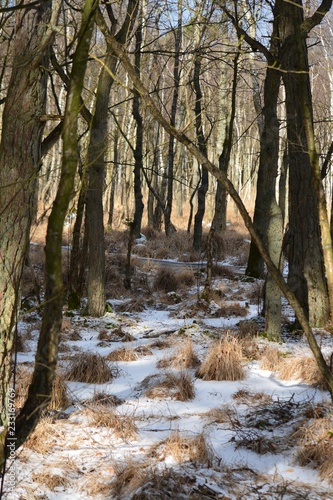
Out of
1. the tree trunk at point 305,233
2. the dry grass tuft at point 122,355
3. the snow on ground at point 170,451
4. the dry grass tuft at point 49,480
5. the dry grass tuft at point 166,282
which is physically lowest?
the dry grass tuft at point 49,480

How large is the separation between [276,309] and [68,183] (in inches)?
187

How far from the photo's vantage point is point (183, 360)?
5215 mm

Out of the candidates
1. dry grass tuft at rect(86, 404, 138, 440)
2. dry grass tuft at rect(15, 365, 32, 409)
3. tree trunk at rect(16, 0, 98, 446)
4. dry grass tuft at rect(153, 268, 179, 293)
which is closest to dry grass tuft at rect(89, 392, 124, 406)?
dry grass tuft at rect(86, 404, 138, 440)

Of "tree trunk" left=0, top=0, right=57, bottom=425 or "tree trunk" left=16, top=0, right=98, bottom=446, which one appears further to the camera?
"tree trunk" left=0, top=0, right=57, bottom=425

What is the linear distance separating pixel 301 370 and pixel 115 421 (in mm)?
1850

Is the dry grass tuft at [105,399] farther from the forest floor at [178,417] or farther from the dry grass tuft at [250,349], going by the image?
the dry grass tuft at [250,349]

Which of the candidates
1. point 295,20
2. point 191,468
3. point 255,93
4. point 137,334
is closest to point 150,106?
point 295,20

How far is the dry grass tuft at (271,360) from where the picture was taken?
509 cm

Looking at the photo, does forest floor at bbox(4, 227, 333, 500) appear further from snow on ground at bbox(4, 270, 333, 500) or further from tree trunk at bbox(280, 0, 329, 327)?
Answer: tree trunk at bbox(280, 0, 329, 327)

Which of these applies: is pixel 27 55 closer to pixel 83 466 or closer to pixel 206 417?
pixel 83 466

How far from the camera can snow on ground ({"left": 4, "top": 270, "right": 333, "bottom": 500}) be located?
2.98 metres

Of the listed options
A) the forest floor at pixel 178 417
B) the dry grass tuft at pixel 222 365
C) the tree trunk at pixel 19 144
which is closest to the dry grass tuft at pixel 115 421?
the forest floor at pixel 178 417

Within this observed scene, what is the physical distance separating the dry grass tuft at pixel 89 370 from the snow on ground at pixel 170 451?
90 mm

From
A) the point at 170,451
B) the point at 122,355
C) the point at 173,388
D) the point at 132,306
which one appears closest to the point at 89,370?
the point at 122,355
